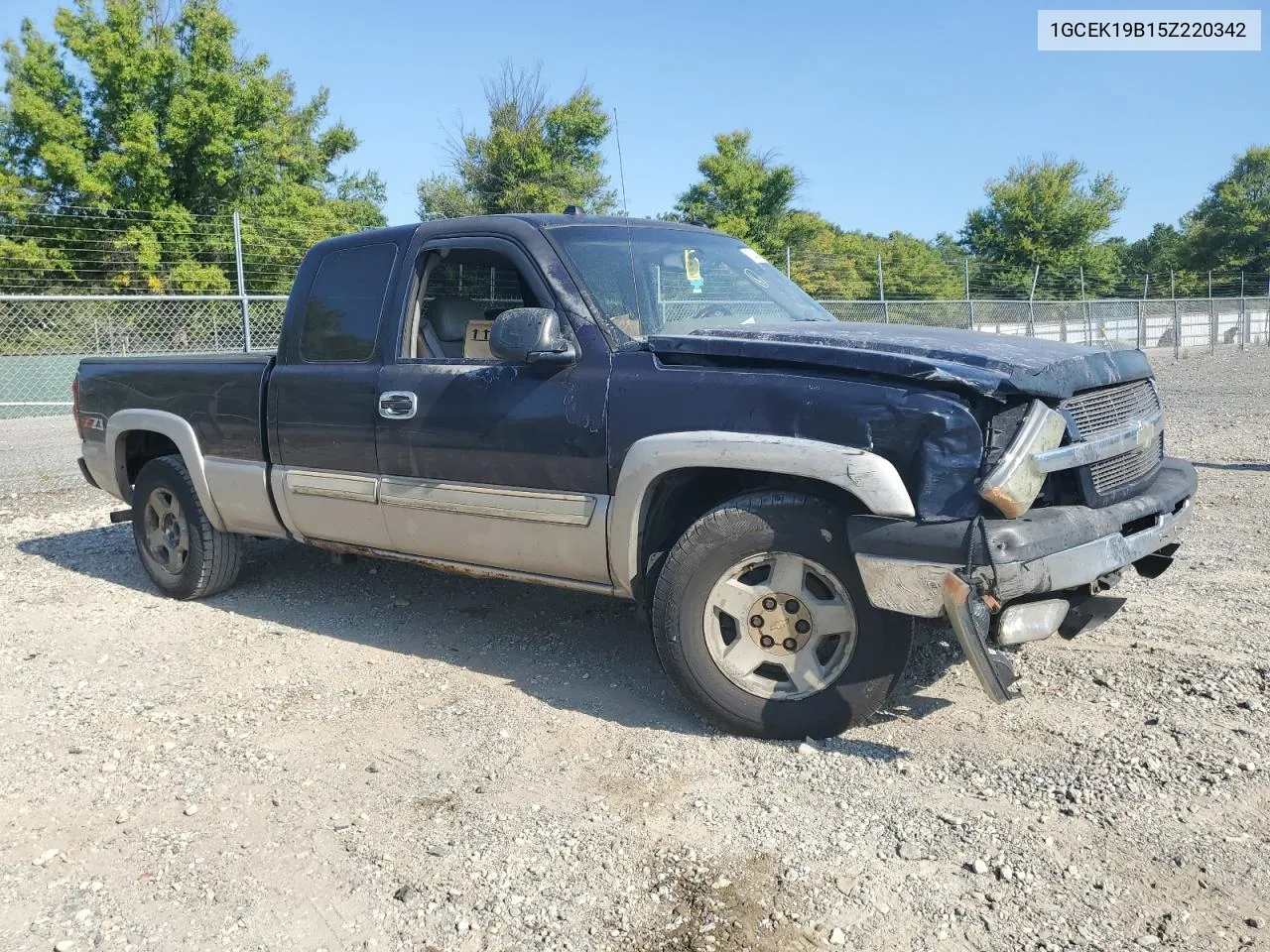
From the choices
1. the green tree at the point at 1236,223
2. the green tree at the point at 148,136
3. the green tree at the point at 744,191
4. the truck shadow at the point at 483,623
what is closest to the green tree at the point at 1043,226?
the green tree at the point at 1236,223

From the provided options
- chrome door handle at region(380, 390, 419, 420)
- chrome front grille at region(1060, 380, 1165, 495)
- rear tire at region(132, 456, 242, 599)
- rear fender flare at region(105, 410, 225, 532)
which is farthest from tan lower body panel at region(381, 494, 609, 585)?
chrome front grille at region(1060, 380, 1165, 495)

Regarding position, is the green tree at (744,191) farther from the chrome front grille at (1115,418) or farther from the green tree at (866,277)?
the chrome front grille at (1115,418)

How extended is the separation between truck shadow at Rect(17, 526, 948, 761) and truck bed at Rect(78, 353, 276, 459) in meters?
0.98

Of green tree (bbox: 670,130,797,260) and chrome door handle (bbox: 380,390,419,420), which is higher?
green tree (bbox: 670,130,797,260)

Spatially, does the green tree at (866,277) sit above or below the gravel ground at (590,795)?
above

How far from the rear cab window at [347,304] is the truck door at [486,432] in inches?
8.4

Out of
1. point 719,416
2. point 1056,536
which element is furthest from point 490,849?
point 1056,536

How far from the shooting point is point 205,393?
5406 millimetres

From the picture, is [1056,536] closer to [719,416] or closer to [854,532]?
[854,532]

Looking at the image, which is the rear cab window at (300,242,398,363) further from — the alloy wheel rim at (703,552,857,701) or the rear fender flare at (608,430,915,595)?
the alloy wheel rim at (703,552,857,701)

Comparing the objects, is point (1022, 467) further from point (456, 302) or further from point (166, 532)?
point (166, 532)

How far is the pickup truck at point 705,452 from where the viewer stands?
3.26 meters

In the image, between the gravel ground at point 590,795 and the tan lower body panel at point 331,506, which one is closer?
the gravel ground at point 590,795

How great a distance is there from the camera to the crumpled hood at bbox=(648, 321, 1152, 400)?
3258mm
